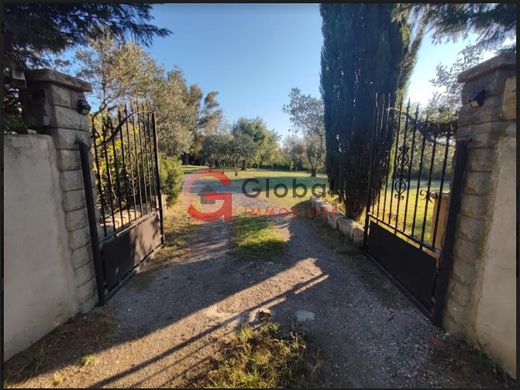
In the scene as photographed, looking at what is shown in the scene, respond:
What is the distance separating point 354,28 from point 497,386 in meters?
6.08

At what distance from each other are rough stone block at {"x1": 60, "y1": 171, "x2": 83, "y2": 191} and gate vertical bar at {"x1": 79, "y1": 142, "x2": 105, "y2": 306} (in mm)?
50

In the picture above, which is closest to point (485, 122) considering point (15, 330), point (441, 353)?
point (441, 353)

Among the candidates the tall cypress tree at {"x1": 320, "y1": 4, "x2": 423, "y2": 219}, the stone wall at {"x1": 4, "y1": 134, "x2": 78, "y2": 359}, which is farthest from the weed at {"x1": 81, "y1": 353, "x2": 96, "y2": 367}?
the tall cypress tree at {"x1": 320, "y1": 4, "x2": 423, "y2": 219}

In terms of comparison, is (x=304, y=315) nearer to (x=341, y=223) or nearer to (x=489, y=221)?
(x=489, y=221)

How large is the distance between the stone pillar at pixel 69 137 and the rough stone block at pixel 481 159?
3.85 m

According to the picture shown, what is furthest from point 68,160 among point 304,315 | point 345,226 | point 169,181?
point 169,181

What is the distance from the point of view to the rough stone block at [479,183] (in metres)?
1.98

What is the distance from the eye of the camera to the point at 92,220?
2.67 m

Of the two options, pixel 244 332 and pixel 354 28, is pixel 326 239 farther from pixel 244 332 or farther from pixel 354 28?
pixel 354 28

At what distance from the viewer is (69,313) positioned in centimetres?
249

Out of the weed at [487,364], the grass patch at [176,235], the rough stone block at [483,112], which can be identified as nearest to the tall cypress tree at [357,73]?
the rough stone block at [483,112]

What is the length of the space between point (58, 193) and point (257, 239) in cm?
352

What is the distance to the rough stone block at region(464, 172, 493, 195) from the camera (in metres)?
1.98

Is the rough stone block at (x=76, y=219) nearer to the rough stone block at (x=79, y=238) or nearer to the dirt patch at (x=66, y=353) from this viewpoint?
the rough stone block at (x=79, y=238)
